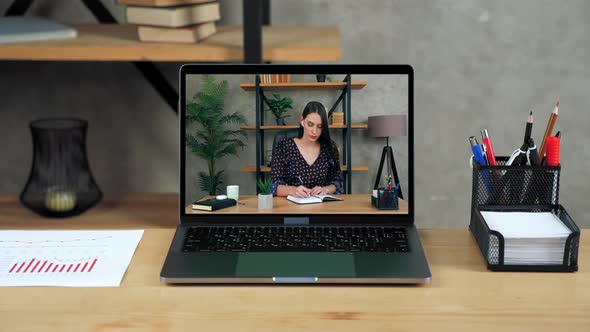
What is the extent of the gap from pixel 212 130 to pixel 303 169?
19 centimetres

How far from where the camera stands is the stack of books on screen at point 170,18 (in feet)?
4.35

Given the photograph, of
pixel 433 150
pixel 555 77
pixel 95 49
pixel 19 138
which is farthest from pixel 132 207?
pixel 555 77

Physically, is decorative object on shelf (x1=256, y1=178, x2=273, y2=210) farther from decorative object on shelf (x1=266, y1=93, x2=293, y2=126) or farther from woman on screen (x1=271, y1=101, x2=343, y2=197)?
decorative object on shelf (x1=266, y1=93, x2=293, y2=126)

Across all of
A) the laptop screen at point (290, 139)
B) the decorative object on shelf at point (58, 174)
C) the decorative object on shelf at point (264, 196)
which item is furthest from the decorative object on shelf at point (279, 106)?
the decorative object on shelf at point (58, 174)

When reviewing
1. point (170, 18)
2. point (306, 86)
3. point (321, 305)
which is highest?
point (170, 18)

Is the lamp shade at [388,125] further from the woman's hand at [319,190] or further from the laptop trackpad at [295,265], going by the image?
the laptop trackpad at [295,265]

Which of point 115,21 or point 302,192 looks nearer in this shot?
point 302,192

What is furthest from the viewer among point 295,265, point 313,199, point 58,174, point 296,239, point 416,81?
point 416,81

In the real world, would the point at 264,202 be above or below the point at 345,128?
below

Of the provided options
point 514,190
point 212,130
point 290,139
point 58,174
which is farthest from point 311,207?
point 58,174

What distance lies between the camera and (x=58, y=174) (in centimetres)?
145

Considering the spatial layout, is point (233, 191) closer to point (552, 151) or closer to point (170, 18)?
point (170, 18)

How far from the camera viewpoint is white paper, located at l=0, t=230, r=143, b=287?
3.49 feet

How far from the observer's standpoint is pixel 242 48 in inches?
54.4
